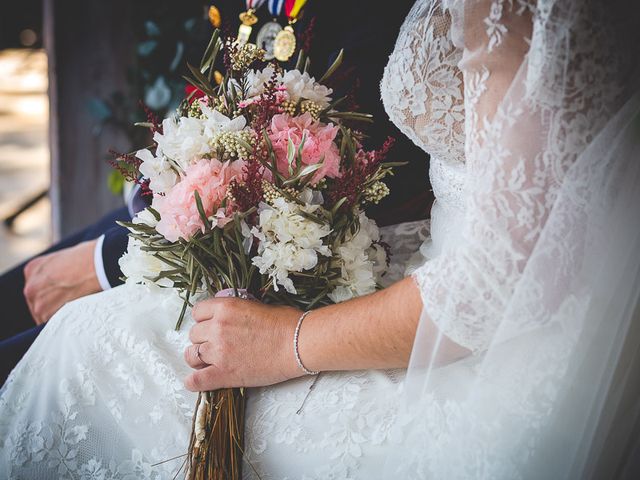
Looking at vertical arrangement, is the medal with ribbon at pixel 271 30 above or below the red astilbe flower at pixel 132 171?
above

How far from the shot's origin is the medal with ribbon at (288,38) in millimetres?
1346

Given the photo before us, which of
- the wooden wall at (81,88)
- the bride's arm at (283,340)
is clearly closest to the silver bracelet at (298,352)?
the bride's arm at (283,340)

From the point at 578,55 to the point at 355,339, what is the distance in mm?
467

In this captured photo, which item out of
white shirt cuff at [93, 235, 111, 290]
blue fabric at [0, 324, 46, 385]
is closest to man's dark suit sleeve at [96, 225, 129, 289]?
white shirt cuff at [93, 235, 111, 290]

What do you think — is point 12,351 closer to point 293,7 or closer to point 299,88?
point 299,88

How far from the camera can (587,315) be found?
766 millimetres

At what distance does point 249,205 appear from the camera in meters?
0.92

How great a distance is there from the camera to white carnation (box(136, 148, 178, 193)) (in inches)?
37.6

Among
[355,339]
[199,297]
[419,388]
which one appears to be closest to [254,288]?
[199,297]

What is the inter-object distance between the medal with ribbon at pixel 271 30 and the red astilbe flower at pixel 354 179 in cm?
56

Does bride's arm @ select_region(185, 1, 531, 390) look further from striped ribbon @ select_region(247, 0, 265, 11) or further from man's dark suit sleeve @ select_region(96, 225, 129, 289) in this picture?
striped ribbon @ select_region(247, 0, 265, 11)

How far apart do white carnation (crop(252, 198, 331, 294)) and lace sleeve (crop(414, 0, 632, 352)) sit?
21 cm

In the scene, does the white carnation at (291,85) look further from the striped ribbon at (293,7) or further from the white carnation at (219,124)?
the striped ribbon at (293,7)

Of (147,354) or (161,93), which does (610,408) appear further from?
(161,93)
